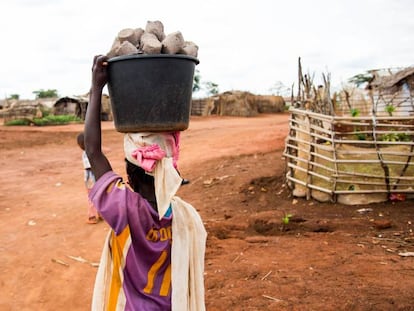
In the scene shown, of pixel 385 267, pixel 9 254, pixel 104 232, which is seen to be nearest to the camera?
pixel 385 267

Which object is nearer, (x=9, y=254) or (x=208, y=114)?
(x=9, y=254)

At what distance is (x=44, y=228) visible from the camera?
6.09 meters

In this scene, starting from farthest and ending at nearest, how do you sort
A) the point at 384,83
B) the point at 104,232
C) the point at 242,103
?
the point at 242,103, the point at 384,83, the point at 104,232

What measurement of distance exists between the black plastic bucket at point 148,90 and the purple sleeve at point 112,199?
0.23 m

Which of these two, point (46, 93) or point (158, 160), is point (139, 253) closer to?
point (158, 160)

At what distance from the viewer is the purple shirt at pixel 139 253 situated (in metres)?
1.73

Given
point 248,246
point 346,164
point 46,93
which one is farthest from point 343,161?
point 46,93

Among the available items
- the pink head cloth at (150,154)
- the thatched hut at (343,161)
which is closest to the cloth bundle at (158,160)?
the pink head cloth at (150,154)

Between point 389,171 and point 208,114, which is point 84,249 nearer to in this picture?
point 389,171

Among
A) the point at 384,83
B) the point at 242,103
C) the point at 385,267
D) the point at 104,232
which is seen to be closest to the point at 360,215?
the point at 385,267

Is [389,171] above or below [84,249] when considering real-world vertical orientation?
above

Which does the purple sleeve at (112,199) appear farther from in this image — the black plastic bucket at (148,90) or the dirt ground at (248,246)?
the dirt ground at (248,246)

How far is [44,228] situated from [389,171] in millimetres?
4355

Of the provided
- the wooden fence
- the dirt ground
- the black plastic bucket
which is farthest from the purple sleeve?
the wooden fence
